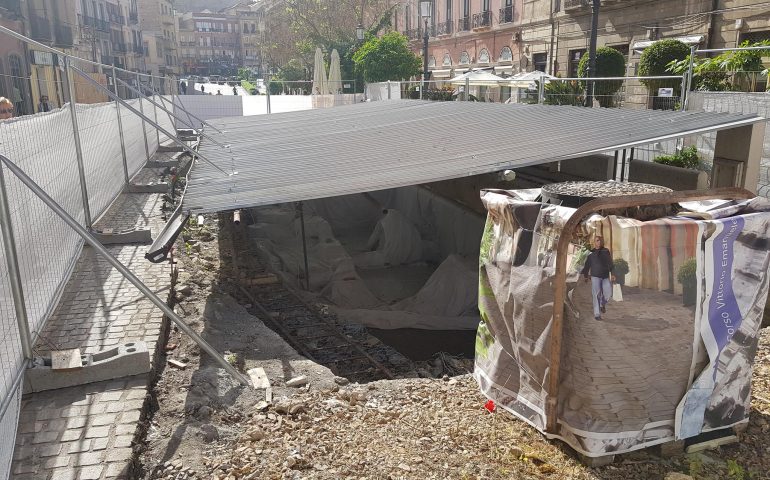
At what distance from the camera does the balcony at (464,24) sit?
115ft

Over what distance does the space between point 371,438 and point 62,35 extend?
3560cm

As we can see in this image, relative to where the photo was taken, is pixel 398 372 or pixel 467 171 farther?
pixel 398 372

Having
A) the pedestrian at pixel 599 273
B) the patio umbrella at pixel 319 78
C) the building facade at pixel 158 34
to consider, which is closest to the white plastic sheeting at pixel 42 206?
the pedestrian at pixel 599 273

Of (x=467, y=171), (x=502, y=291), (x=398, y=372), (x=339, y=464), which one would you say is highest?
(x=467, y=171)

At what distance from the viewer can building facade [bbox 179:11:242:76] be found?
108m

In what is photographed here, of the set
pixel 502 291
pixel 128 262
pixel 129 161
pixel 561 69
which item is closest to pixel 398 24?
pixel 561 69

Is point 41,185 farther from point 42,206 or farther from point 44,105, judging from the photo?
point 44,105

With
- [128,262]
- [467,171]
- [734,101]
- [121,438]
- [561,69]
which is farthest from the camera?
[561,69]

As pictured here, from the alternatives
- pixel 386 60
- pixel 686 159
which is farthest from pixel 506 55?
pixel 686 159

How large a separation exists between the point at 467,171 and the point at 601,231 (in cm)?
310

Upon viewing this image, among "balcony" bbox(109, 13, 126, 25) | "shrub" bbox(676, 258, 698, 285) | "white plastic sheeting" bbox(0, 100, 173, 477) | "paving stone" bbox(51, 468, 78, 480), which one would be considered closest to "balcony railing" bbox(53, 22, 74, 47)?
"balcony" bbox(109, 13, 126, 25)

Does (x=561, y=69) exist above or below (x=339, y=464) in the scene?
above

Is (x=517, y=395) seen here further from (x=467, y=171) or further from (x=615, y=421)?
(x=467, y=171)

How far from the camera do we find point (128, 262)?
7852 mm
